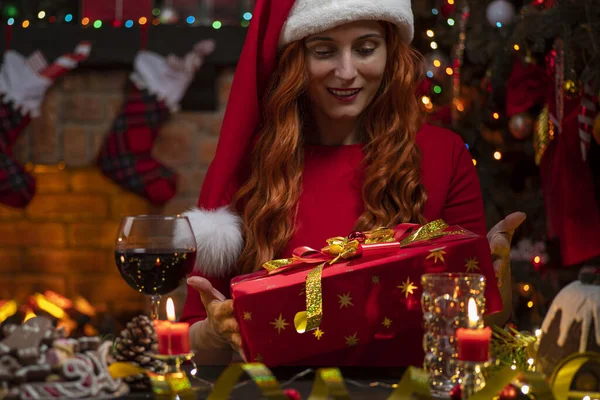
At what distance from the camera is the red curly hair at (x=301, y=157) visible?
1.69 meters

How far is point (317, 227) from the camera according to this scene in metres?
1.72

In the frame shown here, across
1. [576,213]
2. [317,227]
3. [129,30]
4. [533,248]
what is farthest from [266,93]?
[129,30]

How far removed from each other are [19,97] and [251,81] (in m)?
1.86

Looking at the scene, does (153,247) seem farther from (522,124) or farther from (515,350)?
(522,124)

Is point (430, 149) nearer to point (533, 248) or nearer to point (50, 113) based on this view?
point (533, 248)

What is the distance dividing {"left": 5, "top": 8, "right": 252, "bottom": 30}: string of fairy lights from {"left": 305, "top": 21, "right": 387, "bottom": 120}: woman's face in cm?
170

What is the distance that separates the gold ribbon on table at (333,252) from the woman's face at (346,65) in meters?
0.46

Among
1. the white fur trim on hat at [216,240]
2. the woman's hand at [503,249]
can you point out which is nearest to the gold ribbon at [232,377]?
the woman's hand at [503,249]

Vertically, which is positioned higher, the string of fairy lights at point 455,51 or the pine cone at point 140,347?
the string of fairy lights at point 455,51

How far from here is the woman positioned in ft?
5.49

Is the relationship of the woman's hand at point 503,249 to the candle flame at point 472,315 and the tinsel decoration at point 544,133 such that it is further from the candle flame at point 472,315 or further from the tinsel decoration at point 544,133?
the tinsel decoration at point 544,133

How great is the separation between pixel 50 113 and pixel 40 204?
1.15 feet

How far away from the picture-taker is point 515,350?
1.19m

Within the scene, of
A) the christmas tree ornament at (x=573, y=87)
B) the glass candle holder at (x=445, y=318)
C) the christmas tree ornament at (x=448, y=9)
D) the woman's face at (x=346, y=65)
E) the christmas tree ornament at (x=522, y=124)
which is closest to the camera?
the glass candle holder at (x=445, y=318)
